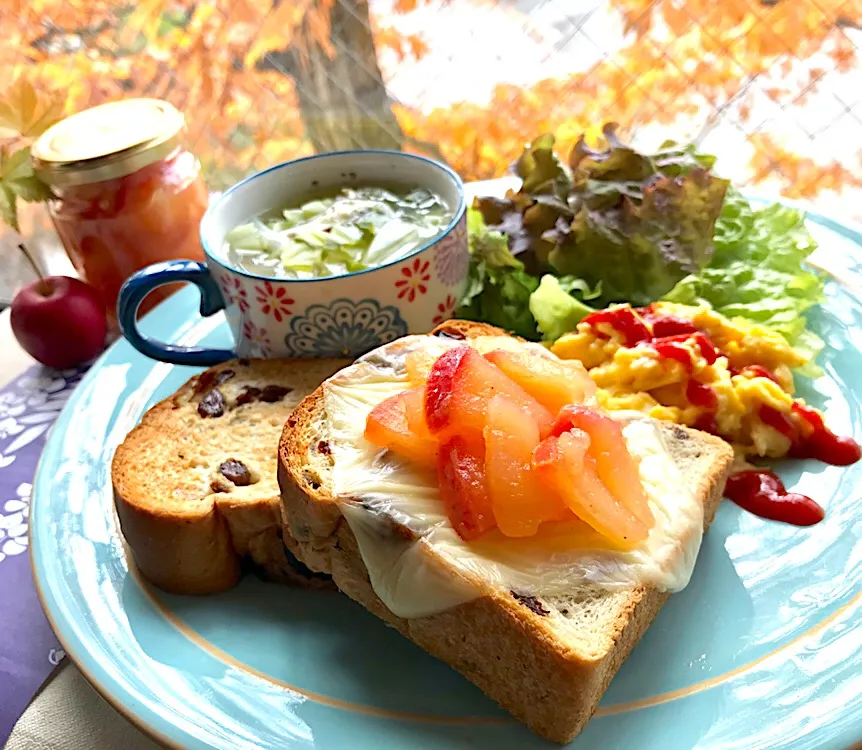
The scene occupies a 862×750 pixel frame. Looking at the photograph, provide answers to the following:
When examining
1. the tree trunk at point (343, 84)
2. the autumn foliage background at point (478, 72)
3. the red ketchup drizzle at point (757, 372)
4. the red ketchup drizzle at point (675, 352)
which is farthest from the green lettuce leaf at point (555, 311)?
the tree trunk at point (343, 84)

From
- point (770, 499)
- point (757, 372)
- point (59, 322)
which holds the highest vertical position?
point (59, 322)

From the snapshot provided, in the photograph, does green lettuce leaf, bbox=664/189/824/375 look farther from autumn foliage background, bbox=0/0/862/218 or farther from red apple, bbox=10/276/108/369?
red apple, bbox=10/276/108/369

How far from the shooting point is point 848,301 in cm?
244

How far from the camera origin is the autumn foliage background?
4.17 meters

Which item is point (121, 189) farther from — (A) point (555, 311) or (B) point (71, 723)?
(B) point (71, 723)

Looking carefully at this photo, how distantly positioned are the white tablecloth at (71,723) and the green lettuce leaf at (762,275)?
182cm

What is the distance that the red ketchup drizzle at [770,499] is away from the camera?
183 centimetres

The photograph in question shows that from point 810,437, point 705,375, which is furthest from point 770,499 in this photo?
point 705,375

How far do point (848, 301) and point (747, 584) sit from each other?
1126 mm

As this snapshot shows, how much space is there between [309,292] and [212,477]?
51cm

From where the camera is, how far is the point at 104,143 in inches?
111

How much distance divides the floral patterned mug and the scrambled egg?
39 cm

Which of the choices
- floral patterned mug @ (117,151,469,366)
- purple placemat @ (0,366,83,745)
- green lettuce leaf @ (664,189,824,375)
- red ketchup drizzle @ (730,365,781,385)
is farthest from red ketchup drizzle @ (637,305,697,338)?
purple placemat @ (0,366,83,745)

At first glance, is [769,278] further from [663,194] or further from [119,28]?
[119,28]
